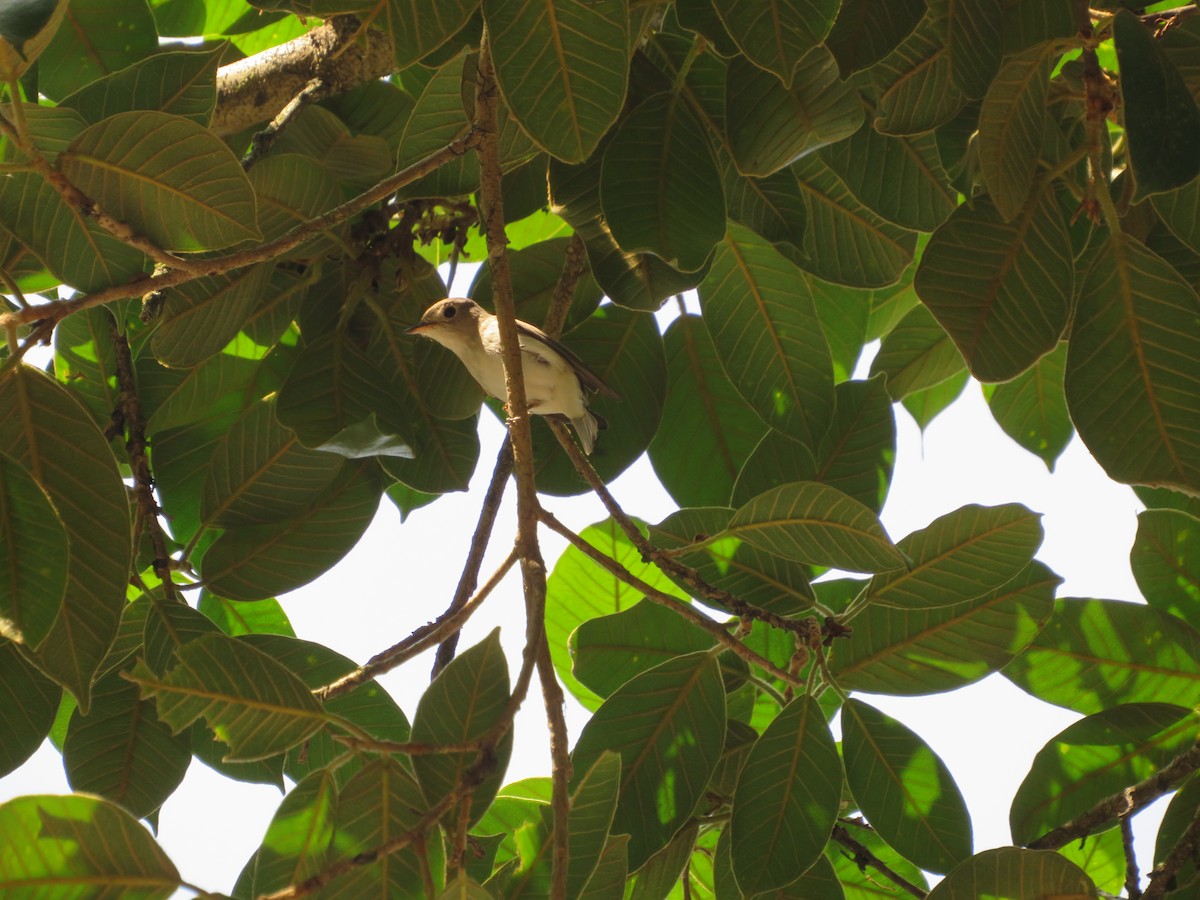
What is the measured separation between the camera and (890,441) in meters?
2.15

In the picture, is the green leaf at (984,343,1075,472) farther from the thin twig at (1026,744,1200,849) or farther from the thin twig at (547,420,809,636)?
the thin twig at (547,420,809,636)

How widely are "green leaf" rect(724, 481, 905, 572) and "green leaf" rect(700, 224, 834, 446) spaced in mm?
405

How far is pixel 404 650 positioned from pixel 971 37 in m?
1.12

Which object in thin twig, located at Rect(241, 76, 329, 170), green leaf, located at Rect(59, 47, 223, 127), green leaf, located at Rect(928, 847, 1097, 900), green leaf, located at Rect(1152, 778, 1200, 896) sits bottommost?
green leaf, located at Rect(928, 847, 1097, 900)

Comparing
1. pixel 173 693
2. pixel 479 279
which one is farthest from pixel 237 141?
pixel 173 693

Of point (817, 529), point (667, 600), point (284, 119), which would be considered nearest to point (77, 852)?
point (667, 600)

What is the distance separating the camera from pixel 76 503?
142 centimetres

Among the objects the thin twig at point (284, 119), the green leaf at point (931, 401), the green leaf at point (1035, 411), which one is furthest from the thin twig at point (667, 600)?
the green leaf at point (931, 401)

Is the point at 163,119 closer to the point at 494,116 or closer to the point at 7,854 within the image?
the point at 494,116

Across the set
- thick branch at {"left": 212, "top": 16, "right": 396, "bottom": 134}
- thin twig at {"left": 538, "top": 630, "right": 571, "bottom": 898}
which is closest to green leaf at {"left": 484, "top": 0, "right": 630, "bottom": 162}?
thin twig at {"left": 538, "top": 630, "right": 571, "bottom": 898}

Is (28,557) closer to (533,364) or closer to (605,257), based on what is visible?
(605,257)

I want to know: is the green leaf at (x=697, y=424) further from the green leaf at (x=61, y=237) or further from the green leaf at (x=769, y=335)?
the green leaf at (x=61, y=237)

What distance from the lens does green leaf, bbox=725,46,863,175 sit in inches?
62.6

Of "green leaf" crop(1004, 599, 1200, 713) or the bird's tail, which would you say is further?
the bird's tail
